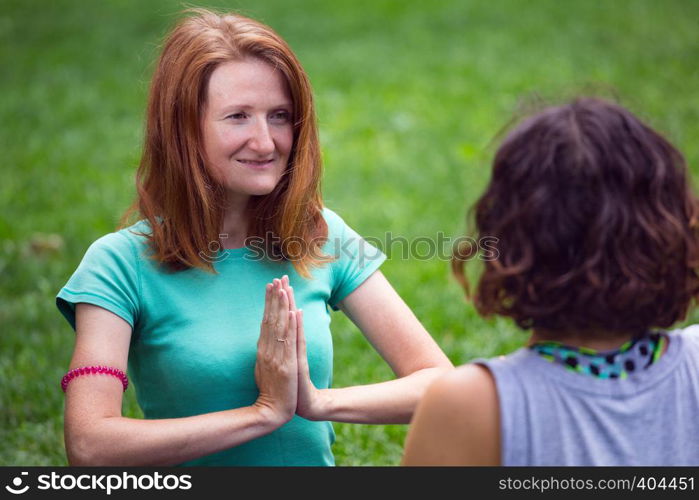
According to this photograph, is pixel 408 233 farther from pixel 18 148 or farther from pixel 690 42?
pixel 690 42

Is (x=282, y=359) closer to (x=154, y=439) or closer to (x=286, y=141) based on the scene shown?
(x=154, y=439)

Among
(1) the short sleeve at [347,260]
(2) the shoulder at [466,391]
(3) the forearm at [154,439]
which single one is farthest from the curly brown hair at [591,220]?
(1) the short sleeve at [347,260]

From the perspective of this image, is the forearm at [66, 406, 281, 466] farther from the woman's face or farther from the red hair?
the woman's face

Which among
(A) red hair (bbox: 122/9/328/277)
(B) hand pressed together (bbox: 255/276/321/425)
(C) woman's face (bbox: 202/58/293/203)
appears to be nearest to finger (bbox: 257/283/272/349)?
(B) hand pressed together (bbox: 255/276/321/425)

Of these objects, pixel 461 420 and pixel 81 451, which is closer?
pixel 461 420

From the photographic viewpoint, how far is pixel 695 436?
1.78 metres

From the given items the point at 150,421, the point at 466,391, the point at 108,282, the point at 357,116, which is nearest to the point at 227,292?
the point at 108,282

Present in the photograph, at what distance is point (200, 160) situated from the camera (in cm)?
262

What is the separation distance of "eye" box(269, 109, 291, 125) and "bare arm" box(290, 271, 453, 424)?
21.9 inches

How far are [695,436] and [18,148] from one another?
7.57 metres

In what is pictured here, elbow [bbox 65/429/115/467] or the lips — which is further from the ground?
the lips

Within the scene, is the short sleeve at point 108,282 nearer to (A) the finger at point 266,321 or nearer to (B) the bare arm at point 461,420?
(A) the finger at point 266,321

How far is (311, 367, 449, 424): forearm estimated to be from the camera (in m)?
2.47

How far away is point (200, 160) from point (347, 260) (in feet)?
1.81
